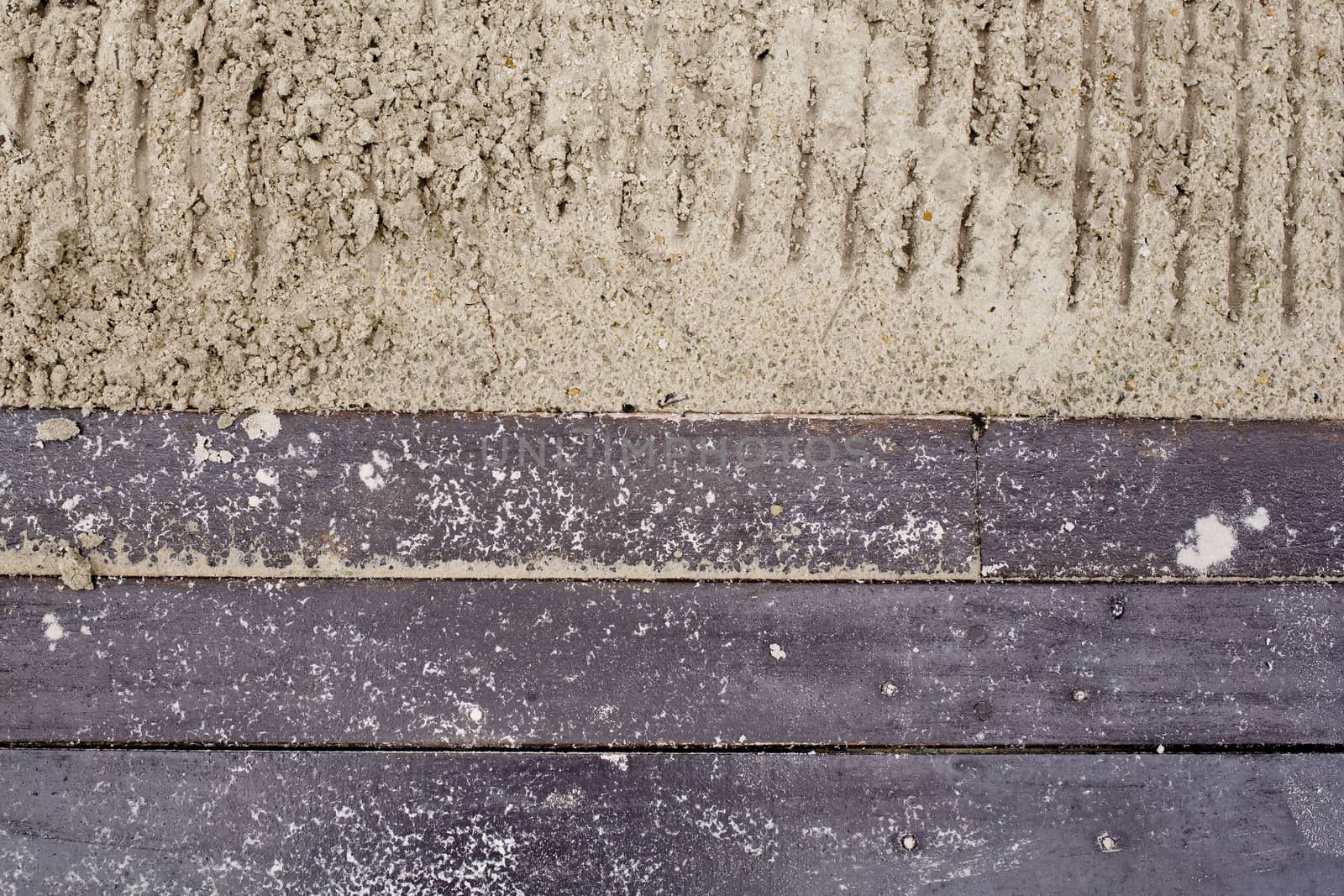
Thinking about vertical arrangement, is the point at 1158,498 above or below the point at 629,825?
above

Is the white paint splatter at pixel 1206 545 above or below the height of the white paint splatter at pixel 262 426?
below

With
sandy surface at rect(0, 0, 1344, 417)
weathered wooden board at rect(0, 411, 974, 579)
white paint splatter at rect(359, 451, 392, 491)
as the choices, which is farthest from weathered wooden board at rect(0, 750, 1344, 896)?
sandy surface at rect(0, 0, 1344, 417)

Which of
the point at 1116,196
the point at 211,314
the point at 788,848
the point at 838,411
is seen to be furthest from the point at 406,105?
the point at 788,848

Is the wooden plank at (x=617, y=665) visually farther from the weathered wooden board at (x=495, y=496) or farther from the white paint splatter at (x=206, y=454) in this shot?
the white paint splatter at (x=206, y=454)

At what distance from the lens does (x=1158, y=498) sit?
1.87 m

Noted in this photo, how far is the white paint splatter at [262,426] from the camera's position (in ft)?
6.02

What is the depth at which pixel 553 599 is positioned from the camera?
1.84 meters

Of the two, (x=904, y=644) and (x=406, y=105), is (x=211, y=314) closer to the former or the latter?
(x=406, y=105)

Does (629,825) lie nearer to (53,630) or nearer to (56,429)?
(53,630)

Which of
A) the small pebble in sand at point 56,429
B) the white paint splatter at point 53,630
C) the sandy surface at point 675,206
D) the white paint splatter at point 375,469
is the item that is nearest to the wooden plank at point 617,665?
the white paint splatter at point 53,630

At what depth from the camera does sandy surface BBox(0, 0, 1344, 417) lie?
1.82m

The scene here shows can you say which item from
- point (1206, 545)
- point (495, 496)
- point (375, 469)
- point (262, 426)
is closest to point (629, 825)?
point (495, 496)

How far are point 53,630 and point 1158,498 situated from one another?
2.64 meters

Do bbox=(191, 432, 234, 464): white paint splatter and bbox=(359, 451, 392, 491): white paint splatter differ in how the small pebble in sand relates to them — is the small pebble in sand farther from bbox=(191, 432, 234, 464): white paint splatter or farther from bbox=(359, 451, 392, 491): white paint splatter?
bbox=(359, 451, 392, 491): white paint splatter
